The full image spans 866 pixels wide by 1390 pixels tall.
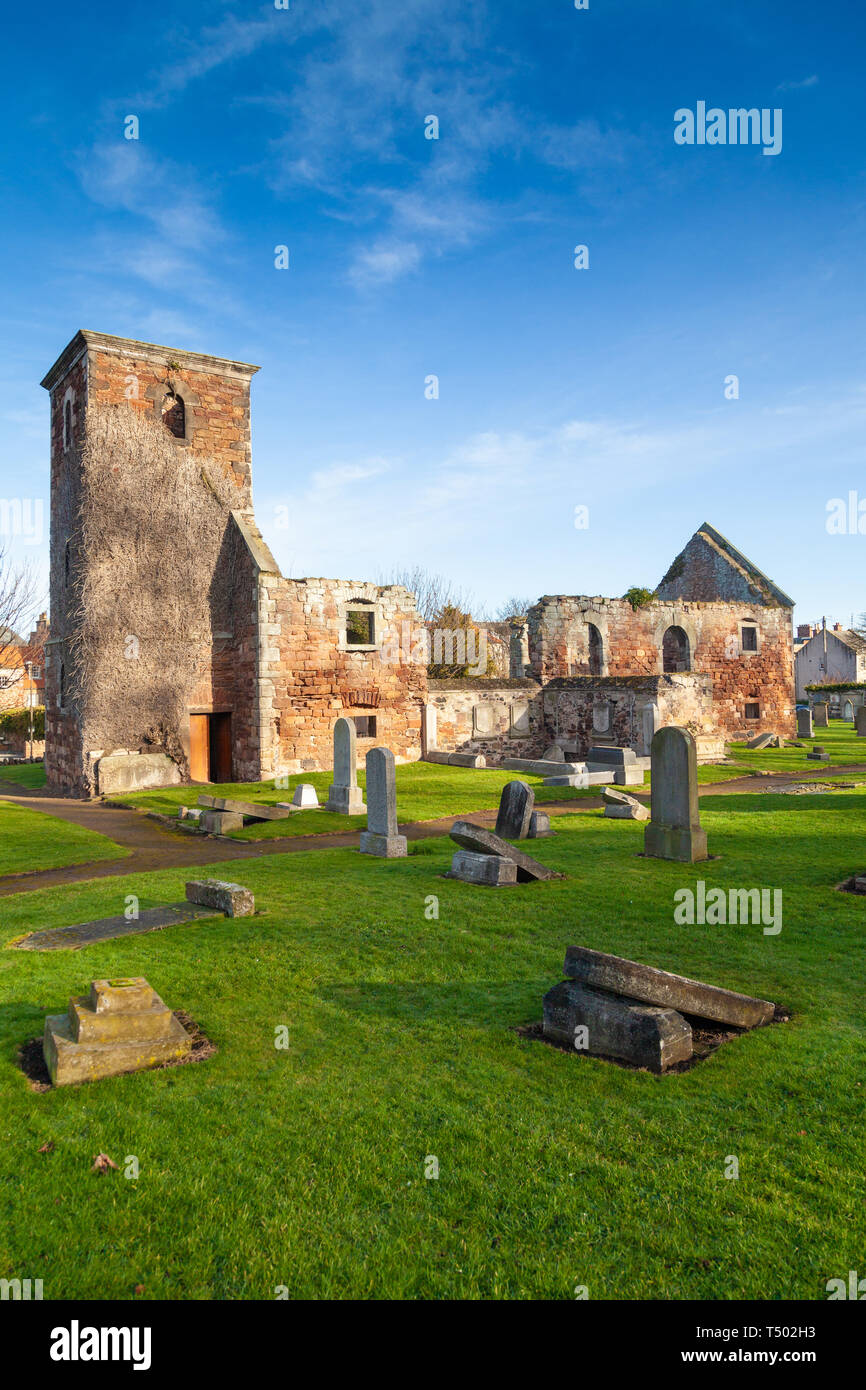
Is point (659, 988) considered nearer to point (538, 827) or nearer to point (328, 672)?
point (538, 827)

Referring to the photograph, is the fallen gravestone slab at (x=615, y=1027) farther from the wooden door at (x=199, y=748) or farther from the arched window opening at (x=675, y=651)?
the arched window opening at (x=675, y=651)

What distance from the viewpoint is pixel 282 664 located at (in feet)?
69.9

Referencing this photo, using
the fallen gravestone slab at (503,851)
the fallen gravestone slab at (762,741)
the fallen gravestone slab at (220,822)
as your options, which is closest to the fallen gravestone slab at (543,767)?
the fallen gravestone slab at (220,822)

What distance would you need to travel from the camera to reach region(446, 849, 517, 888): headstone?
931 centimetres

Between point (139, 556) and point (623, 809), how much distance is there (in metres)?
14.9

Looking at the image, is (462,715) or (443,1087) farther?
(462,715)

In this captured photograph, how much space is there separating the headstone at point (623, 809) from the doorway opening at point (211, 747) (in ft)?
40.1

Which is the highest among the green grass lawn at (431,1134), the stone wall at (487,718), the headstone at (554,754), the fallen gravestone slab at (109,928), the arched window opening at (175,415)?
the arched window opening at (175,415)

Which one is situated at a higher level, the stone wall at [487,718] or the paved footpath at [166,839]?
the stone wall at [487,718]

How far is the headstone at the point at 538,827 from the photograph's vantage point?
12609 mm

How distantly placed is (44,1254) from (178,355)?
23241 millimetres

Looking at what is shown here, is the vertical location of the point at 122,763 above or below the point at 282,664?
below

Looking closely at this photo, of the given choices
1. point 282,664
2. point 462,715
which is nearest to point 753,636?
point 462,715

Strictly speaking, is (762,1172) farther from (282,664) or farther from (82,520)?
(82,520)
